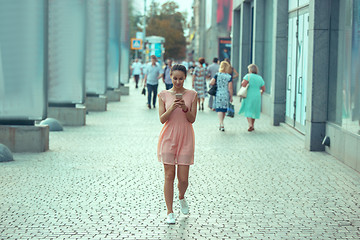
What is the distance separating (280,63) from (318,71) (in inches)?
212

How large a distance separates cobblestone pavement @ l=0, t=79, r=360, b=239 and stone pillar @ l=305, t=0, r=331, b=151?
0.39m

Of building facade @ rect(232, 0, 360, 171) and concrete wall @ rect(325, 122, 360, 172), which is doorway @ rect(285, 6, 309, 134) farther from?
concrete wall @ rect(325, 122, 360, 172)

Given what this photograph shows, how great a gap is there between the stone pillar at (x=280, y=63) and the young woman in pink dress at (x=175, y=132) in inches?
440

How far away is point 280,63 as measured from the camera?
18078mm

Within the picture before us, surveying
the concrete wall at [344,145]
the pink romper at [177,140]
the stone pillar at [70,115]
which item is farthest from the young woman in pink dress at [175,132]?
the stone pillar at [70,115]

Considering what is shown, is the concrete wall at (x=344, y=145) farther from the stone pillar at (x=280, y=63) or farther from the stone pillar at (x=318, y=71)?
the stone pillar at (x=280, y=63)

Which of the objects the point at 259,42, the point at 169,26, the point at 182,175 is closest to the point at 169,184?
the point at 182,175

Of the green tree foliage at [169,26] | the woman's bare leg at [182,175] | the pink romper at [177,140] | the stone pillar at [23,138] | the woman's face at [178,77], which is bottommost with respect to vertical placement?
the stone pillar at [23,138]

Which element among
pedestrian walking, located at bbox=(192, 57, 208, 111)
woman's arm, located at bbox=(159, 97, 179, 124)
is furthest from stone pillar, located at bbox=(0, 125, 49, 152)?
pedestrian walking, located at bbox=(192, 57, 208, 111)

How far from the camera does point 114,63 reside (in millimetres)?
30562

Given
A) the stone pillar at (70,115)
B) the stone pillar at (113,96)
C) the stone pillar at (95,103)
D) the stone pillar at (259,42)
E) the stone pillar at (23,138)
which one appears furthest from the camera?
the stone pillar at (113,96)

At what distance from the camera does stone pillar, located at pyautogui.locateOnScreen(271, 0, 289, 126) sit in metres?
18.0

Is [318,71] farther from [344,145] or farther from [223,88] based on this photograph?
[223,88]

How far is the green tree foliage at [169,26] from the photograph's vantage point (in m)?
106
